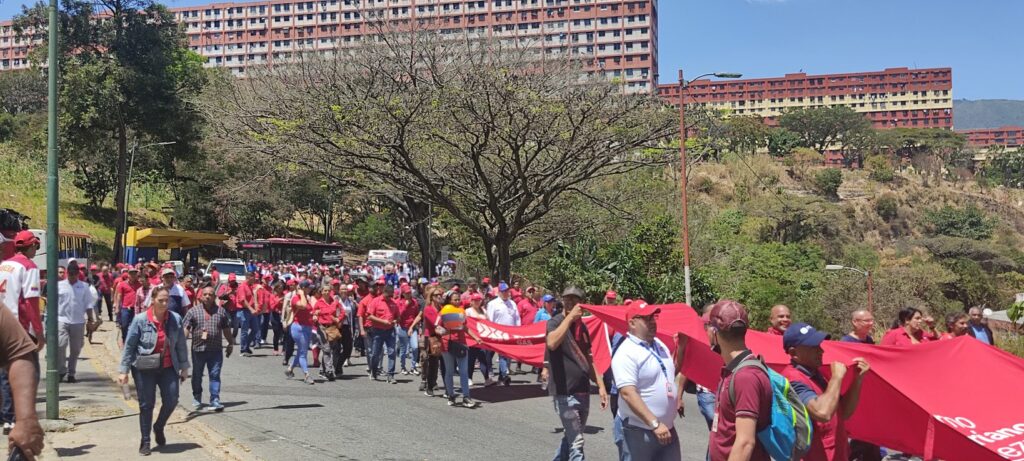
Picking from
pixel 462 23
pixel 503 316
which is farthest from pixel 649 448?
Answer: pixel 462 23

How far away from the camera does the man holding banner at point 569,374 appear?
→ 7.73 metres

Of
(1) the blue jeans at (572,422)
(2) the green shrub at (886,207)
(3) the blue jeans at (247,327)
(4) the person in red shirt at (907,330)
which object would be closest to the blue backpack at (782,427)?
(1) the blue jeans at (572,422)

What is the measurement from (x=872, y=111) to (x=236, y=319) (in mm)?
168079

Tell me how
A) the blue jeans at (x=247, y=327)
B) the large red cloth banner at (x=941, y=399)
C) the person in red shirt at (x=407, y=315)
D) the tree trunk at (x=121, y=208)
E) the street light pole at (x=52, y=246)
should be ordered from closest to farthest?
the large red cloth banner at (x=941, y=399)
the street light pole at (x=52, y=246)
the person in red shirt at (x=407, y=315)
the blue jeans at (x=247, y=327)
the tree trunk at (x=121, y=208)

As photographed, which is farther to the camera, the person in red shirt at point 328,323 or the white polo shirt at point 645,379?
the person in red shirt at point 328,323

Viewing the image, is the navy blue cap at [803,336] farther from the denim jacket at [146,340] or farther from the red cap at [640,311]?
the denim jacket at [146,340]

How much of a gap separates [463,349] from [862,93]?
557 feet

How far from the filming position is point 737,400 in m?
4.29

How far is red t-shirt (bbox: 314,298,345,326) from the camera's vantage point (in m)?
14.5

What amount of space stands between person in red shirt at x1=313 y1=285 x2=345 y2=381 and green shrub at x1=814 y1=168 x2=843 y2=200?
78372 mm

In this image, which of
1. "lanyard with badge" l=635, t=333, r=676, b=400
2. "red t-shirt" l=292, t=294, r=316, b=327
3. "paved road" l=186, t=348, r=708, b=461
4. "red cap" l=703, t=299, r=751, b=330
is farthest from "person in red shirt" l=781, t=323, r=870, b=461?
"red t-shirt" l=292, t=294, r=316, b=327

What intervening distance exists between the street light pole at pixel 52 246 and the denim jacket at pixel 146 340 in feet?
4.03

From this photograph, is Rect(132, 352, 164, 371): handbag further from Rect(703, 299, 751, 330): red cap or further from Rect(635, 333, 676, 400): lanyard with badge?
Rect(703, 299, 751, 330): red cap

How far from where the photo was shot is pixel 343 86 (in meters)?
23.1
